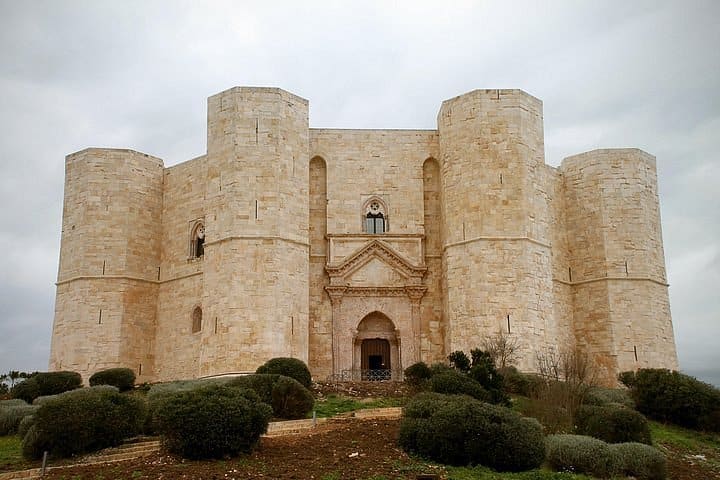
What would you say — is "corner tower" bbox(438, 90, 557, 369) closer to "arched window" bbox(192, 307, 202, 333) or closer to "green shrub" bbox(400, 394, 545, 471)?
"arched window" bbox(192, 307, 202, 333)

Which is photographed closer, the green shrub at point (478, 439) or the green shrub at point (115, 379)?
the green shrub at point (478, 439)

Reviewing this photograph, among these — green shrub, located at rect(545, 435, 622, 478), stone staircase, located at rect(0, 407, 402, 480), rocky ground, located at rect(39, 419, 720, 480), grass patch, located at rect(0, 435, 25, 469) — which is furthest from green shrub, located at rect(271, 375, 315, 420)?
green shrub, located at rect(545, 435, 622, 478)

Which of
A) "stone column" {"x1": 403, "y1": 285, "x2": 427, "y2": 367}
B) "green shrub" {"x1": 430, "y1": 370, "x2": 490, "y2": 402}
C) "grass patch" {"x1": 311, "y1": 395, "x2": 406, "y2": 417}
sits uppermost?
"stone column" {"x1": 403, "y1": 285, "x2": 427, "y2": 367}

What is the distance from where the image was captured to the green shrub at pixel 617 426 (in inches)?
683

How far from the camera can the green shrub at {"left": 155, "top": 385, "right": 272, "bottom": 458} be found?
1391cm

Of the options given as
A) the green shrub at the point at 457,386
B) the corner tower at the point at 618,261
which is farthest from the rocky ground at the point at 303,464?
the corner tower at the point at 618,261

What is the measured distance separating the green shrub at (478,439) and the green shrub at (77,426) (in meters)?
5.48

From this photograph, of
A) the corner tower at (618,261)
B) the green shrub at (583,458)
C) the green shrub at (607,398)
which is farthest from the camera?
the corner tower at (618,261)

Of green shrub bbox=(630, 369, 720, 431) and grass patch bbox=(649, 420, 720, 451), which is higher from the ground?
green shrub bbox=(630, 369, 720, 431)

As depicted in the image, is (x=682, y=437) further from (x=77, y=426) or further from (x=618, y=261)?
(x=77, y=426)

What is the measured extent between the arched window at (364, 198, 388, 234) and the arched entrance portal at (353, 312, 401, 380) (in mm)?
3146

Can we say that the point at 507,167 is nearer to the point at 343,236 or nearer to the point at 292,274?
the point at 343,236

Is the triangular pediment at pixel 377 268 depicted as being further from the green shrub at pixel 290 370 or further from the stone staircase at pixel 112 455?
the stone staircase at pixel 112 455

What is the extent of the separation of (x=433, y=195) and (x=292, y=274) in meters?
6.51
